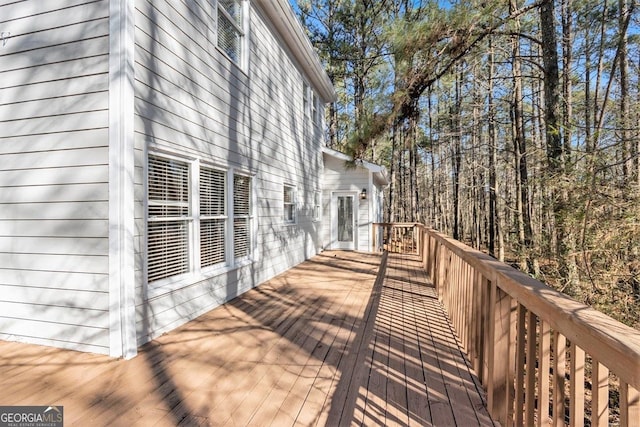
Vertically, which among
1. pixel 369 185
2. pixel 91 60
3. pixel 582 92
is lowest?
pixel 369 185

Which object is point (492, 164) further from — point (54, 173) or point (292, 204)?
point (54, 173)

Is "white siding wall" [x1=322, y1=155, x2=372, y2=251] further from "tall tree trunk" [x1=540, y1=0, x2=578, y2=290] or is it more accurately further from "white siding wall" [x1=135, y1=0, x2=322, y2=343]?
"tall tree trunk" [x1=540, y1=0, x2=578, y2=290]

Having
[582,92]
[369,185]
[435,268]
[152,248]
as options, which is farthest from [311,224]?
[582,92]

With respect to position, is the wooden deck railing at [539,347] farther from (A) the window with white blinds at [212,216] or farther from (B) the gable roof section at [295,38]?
(B) the gable roof section at [295,38]

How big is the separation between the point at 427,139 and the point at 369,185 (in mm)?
7825

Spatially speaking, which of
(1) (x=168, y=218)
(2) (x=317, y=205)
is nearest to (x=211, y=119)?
(1) (x=168, y=218)

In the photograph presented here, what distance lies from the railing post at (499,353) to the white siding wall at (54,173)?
299 cm

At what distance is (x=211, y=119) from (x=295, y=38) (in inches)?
142

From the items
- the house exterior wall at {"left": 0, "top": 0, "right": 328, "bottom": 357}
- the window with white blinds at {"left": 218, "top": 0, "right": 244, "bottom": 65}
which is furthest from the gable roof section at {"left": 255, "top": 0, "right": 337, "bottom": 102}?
the house exterior wall at {"left": 0, "top": 0, "right": 328, "bottom": 357}

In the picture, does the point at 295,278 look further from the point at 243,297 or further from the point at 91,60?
the point at 91,60

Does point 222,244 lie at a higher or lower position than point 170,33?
lower

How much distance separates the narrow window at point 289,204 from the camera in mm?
7047

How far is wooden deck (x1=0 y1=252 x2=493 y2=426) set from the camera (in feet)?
6.68

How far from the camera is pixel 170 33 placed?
11.0 feet
